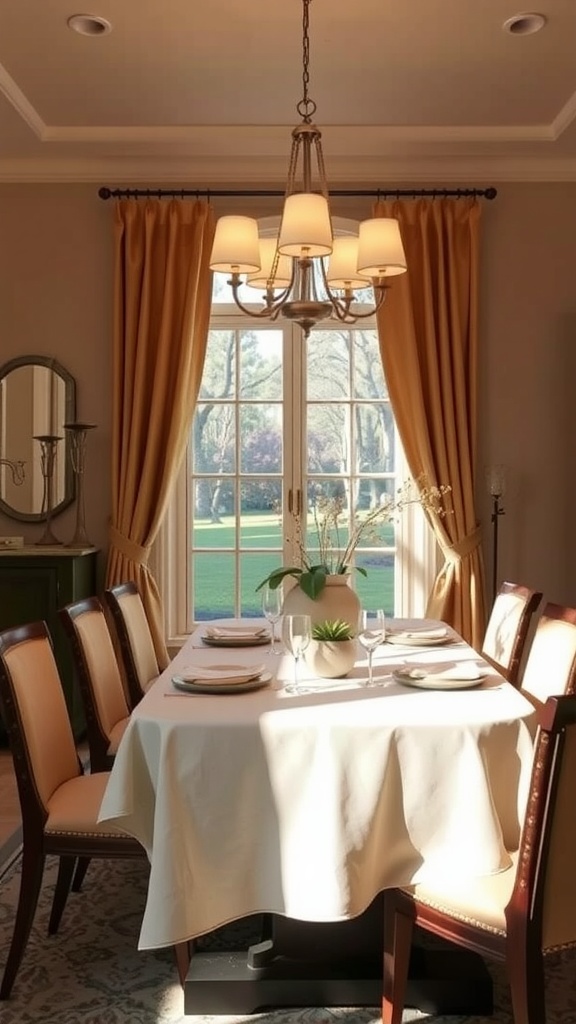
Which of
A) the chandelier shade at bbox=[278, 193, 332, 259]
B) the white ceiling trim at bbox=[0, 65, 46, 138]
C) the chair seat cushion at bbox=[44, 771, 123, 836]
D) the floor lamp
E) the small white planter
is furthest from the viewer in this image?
the floor lamp

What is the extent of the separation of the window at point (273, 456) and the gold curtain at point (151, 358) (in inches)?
10.1

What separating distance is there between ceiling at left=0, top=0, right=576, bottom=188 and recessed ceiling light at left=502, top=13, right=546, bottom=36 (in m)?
0.04

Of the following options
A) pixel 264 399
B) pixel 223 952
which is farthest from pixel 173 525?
pixel 223 952

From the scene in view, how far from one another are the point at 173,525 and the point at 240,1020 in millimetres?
3027

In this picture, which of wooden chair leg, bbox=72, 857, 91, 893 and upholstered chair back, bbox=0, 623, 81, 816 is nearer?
upholstered chair back, bbox=0, 623, 81, 816

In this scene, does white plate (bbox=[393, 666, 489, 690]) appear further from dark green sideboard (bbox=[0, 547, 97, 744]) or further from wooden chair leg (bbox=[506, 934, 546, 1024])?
dark green sideboard (bbox=[0, 547, 97, 744])

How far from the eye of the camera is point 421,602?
4.91 meters

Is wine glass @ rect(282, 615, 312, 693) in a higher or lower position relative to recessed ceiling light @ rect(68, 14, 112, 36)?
lower

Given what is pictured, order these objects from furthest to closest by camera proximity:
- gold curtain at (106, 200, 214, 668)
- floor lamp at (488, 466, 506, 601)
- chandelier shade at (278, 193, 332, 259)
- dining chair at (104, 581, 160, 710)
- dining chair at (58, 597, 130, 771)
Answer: gold curtain at (106, 200, 214, 668) → floor lamp at (488, 466, 506, 601) → dining chair at (104, 581, 160, 710) → dining chair at (58, 597, 130, 771) → chandelier shade at (278, 193, 332, 259)

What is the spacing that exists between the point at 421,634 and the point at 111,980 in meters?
1.42

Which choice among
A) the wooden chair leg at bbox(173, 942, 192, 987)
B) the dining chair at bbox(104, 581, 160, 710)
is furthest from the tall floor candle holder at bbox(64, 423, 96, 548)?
the wooden chair leg at bbox(173, 942, 192, 987)

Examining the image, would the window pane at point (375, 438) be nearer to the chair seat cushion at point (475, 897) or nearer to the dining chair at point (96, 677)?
the dining chair at point (96, 677)

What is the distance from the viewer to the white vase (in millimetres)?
2703

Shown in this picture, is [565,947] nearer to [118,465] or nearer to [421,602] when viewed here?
[421,602]
